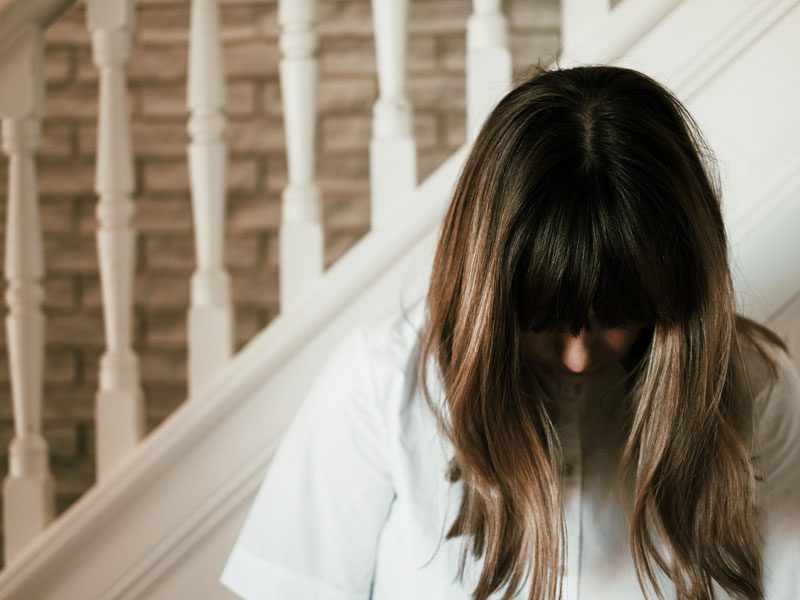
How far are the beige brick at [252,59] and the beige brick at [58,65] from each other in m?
0.43

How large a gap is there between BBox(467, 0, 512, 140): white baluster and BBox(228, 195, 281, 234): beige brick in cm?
121

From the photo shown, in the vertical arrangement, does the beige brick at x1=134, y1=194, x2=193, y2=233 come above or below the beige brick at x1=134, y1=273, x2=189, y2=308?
above

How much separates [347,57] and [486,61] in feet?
3.65

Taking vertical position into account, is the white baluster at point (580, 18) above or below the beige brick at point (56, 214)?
above

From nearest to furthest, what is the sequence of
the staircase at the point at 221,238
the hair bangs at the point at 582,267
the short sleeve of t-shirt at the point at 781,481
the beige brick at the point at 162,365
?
A: the hair bangs at the point at 582,267 < the short sleeve of t-shirt at the point at 781,481 < the staircase at the point at 221,238 < the beige brick at the point at 162,365

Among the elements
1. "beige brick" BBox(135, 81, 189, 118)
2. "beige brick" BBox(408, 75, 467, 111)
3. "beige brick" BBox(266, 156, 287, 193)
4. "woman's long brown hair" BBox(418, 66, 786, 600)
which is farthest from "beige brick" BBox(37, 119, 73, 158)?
"woman's long brown hair" BBox(418, 66, 786, 600)

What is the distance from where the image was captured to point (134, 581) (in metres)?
1.33

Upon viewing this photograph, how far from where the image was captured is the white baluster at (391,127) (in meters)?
1.25

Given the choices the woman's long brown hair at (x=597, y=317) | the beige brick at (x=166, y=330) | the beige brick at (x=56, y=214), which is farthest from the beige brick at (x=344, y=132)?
the woman's long brown hair at (x=597, y=317)

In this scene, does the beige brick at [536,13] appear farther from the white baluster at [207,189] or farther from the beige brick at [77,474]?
the beige brick at [77,474]

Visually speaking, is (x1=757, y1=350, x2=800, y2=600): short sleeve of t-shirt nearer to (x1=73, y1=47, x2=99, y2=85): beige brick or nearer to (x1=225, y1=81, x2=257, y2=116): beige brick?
(x1=225, y1=81, x2=257, y2=116): beige brick

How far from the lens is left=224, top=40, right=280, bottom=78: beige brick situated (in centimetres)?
231

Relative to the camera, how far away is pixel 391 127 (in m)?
1.26

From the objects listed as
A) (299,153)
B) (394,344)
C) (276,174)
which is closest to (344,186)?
(276,174)
